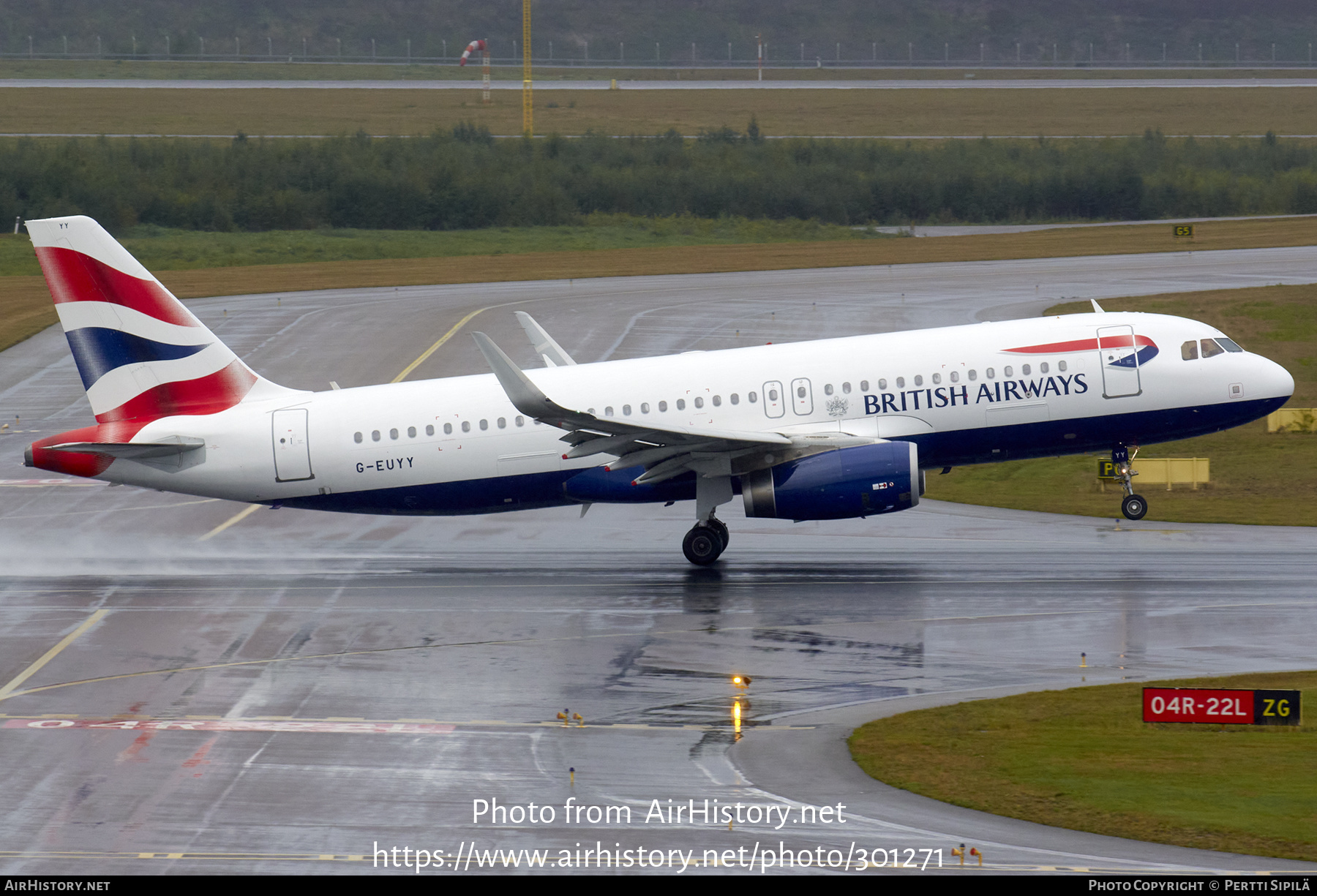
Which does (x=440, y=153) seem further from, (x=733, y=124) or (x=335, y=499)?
(x=335, y=499)

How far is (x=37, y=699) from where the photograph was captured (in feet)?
77.6

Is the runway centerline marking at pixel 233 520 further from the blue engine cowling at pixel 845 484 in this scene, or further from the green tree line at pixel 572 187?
the green tree line at pixel 572 187

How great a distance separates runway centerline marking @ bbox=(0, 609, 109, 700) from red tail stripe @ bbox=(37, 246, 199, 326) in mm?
6687

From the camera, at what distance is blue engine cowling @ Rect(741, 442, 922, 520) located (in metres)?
30.3

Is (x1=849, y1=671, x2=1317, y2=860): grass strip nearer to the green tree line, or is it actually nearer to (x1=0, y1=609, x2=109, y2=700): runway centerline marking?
(x1=0, y1=609, x2=109, y2=700): runway centerline marking

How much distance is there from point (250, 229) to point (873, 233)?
42583 mm

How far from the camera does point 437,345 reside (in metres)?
58.9

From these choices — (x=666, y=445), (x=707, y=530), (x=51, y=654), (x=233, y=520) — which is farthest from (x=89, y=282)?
(x=707, y=530)

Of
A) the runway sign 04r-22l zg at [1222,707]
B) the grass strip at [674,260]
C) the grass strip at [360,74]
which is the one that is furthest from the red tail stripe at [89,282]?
the grass strip at [360,74]

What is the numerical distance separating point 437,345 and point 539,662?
3494 centimetres

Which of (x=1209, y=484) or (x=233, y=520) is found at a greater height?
(x=1209, y=484)

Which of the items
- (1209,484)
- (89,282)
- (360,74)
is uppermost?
(360,74)

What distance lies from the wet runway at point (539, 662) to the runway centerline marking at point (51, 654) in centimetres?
8

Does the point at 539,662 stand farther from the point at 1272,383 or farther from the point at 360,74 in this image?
the point at 360,74
